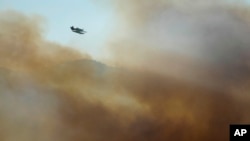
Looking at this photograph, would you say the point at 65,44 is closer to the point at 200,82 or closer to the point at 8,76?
the point at 8,76

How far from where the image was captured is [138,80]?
8.84 metres

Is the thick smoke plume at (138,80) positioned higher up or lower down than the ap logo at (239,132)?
higher up

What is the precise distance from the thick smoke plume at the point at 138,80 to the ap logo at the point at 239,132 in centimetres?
13

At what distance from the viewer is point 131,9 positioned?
8953 mm

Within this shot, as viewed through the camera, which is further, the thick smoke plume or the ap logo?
the thick smoke plume

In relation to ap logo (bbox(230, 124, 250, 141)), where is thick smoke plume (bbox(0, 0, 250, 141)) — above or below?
above

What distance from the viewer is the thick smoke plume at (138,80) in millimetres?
8727

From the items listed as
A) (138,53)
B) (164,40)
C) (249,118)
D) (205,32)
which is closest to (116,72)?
(138,53)

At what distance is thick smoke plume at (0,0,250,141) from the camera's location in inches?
344

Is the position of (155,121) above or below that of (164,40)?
below

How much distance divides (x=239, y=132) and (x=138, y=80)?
6.96ft

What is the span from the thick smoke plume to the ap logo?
0.42 feet

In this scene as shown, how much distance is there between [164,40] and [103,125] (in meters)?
2.00

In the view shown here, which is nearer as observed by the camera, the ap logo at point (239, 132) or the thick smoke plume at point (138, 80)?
the ap logo at point (239, 132)
